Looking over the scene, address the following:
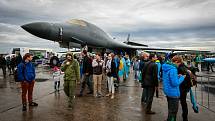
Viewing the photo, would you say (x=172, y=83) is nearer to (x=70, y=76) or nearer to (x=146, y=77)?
(x=146, y=77)

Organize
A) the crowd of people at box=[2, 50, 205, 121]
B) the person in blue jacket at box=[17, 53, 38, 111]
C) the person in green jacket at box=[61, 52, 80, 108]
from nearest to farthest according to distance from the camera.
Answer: the crowd of people at box=[2, 50, 205, 121], the person in blue jacket at box=[17, 53, 38, 111], the person in green jacket at box=[61, 52, 80, 108]

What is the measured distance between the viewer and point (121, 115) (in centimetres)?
633

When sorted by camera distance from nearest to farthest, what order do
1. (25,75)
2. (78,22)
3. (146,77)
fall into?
(146,77), (25,75), (78,22)

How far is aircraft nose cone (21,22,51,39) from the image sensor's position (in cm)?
1320

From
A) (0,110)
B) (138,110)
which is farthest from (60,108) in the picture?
(138,110)

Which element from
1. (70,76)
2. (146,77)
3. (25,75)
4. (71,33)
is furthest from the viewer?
(71,33)

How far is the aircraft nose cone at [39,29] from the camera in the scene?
43.3 feet

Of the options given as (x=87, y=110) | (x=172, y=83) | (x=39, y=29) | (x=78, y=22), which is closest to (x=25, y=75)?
(x=87, y=110)

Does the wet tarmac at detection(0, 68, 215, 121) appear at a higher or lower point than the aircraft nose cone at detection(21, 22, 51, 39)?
lower

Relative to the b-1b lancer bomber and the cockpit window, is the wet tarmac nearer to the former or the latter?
the b-1b lancer bomber

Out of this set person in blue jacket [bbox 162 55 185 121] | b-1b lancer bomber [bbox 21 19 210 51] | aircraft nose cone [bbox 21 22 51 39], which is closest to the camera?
person in blue jacket [bbox 162 55 185 121]

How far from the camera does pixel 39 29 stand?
13523 millimetres

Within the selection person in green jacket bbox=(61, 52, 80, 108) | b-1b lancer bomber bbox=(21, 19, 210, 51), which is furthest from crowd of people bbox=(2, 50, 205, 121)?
b-1b lancer bomber bbox=(21, 19, 210, 51)

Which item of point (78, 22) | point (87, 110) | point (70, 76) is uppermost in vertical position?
point (78, 22)
